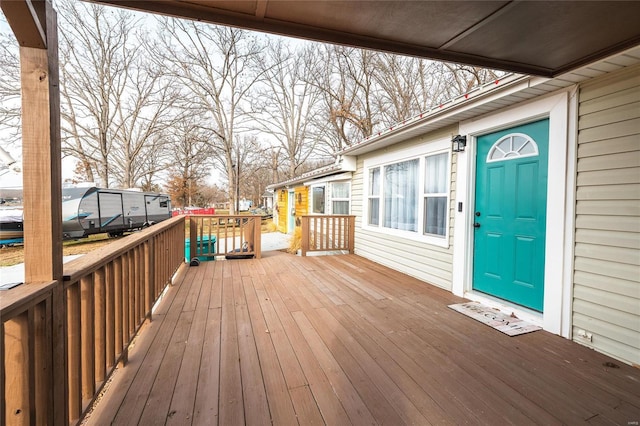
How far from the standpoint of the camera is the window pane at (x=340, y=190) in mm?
7161

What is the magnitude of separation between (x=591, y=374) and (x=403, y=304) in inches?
62.6

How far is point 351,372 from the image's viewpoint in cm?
196

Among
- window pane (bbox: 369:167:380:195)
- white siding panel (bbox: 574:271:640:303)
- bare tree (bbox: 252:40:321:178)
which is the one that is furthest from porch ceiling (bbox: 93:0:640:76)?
bare tree (bbox: 252:40:321:178)

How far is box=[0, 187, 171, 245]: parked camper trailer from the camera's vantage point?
9.35 meters

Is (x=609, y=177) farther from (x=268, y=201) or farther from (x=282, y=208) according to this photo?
(x=268, y=201)

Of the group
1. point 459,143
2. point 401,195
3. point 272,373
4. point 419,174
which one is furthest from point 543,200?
point 272,373

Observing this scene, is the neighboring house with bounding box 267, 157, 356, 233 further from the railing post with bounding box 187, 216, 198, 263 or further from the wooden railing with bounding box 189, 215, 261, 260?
the railing post with bounding box 187, 216, 198, 263

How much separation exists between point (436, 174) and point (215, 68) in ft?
46.7

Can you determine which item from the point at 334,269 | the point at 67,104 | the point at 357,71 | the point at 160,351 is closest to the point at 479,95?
the point at 334,269

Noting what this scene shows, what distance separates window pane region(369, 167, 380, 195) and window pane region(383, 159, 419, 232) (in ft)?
0.92

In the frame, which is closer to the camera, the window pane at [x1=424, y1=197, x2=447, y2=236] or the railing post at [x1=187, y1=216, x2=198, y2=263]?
the window pane at [x1=424, y1=197, x2=447, y2=236]

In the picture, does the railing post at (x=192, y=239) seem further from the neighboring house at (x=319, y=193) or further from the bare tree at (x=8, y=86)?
the bare tree at (x=8, y=86)

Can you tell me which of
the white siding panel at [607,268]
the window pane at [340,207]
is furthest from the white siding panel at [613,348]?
the window pane at [340,207]

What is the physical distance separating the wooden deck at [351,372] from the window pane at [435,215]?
122 cm
